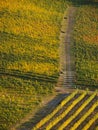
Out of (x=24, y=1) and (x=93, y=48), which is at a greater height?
(x=24, y=1)

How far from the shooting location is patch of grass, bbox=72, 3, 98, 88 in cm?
5632

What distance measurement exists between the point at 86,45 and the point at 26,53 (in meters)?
11.9

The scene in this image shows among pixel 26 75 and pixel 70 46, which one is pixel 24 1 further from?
pixel 26 75

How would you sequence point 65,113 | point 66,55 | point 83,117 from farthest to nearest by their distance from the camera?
point 66,55
point 65,113
point 83,117

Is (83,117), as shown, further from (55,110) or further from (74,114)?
(55,110)

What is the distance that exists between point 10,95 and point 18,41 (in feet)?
50.4

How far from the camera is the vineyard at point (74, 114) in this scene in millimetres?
45156

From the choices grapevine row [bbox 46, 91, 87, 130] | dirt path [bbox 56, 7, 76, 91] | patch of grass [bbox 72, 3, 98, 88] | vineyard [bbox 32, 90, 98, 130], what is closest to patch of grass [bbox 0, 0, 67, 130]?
dirt path [bbox 56, 7, 76, 91]

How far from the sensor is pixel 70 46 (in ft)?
211

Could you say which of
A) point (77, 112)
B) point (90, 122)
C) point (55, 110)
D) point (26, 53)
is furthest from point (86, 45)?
point (90, 122)

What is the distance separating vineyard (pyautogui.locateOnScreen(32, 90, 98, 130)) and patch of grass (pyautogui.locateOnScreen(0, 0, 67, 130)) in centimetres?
347

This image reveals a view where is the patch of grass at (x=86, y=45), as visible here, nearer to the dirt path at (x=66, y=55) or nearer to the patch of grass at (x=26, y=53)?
the dirt path at (x=66, y=55)

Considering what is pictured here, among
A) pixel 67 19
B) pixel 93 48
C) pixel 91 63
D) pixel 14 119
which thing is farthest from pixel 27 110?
pixel 67 19

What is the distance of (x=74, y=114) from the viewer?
47.3 meters
